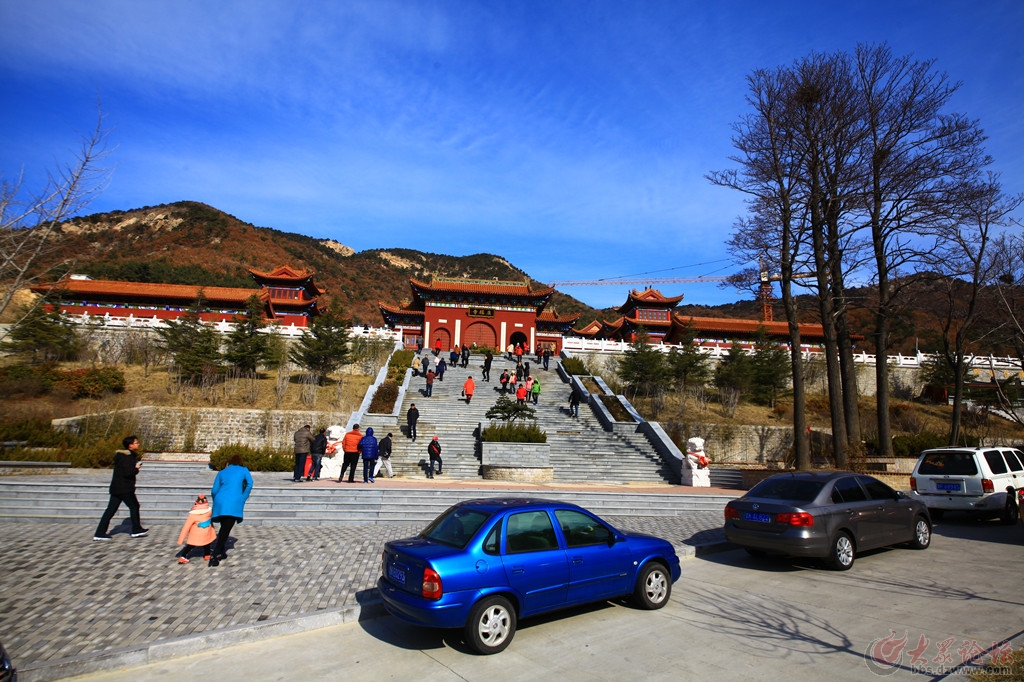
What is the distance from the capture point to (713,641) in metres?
5.07

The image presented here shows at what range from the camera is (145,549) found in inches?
298

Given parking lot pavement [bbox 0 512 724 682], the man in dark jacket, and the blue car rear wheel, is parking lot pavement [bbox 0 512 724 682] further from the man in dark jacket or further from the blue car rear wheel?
the man in dark jacket

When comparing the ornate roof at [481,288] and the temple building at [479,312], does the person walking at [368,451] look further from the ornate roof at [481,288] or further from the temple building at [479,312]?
the ornate roof at [481,288]

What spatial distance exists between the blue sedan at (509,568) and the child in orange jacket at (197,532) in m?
3.03

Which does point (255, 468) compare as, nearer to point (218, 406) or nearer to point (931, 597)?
point (218, 406)

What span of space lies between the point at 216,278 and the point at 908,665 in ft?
260

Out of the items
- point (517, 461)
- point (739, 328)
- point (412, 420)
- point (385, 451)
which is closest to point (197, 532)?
point (385, 451)

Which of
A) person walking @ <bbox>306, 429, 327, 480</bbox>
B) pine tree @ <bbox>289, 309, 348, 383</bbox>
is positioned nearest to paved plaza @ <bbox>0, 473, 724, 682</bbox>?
person walking @ <bbox>306, 429, 327, 480</bbox>

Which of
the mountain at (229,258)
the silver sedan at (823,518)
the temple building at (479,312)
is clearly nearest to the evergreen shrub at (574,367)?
the temple building at (479,312)

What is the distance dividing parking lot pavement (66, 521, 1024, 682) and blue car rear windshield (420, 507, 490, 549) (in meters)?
0.87

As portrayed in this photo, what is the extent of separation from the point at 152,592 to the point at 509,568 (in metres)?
3.93

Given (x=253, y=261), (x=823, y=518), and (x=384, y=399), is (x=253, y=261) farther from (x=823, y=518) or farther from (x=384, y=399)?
(x=823, y=518)

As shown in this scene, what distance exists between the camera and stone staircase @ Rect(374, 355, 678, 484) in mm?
17391

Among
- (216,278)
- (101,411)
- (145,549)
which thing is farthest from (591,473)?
(216,278)
